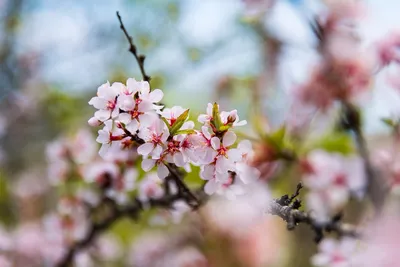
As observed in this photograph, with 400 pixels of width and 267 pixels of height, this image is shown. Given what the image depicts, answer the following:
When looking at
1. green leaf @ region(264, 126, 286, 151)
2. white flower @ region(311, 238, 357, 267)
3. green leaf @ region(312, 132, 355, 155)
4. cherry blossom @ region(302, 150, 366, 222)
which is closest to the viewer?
white flower @ region(311, 238, 357, 267)

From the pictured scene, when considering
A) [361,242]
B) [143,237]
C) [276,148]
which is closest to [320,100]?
[276,148]

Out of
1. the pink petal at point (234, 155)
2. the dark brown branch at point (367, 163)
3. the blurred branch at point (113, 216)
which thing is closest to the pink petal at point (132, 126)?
the pink petal at point (234, 155)

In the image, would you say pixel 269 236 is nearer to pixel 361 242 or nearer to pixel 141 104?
pixel 361 242

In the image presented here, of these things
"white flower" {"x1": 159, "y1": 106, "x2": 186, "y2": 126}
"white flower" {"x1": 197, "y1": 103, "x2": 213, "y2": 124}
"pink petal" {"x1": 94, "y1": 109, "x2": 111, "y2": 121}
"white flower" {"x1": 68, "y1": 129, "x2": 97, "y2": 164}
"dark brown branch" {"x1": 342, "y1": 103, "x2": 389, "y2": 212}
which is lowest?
"white flower" {"x1": 197, "y1": 103, "x2": 213, "y2": 124}

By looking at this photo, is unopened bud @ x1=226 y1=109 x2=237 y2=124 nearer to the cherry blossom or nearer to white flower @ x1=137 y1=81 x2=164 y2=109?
white flower @ x1=137 y1=81 x2=164 y2=109

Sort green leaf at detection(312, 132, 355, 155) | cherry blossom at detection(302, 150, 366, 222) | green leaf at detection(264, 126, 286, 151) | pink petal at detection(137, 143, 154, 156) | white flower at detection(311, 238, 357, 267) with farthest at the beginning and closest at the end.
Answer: green leaf at detection(312, 132, 355, 155)
cherry blossom at detection(302, 150, 366, 222)
green leaf at detection(264, 126, 286, 151)
white flower at detection(311, 238, 357, 267)
pink petal at detection(137, 143, 154, 156)

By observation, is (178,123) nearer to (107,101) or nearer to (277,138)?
(107,101)

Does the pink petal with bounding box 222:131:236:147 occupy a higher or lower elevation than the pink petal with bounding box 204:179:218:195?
higher

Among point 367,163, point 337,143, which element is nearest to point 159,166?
point 367,163

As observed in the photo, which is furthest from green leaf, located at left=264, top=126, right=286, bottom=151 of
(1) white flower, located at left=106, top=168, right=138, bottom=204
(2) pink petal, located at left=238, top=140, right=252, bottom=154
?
(2) pink petal, located at left=238, top=140, right=252, bottom=154
